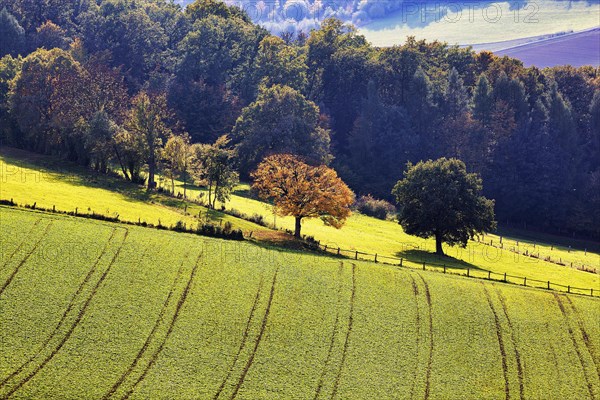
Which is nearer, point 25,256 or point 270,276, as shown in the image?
point 25,256

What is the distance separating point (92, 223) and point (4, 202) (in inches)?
391

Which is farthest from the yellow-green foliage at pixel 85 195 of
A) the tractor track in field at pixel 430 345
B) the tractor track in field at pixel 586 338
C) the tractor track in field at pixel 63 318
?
the tractor track in field at pixel 586 338

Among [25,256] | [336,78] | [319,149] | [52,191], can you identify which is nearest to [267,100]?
[319,149]

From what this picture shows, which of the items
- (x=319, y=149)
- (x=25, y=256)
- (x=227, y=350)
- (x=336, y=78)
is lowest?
(x=227, y=350)

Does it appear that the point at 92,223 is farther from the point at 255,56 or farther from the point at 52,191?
the point at 255,56

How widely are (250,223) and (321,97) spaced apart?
83220mm

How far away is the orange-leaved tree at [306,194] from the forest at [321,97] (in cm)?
3741

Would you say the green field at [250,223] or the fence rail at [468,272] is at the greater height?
the green field at [250,223]

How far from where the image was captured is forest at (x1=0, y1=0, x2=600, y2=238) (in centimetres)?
13850

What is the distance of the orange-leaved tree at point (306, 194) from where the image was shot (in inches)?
3728

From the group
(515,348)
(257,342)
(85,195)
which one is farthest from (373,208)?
(257,342)

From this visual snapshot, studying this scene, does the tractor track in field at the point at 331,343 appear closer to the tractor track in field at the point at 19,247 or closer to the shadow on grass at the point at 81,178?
the shadow on grass at the point at 81,178

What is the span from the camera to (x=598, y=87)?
18012 centimetres

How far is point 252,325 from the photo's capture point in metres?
67.9
